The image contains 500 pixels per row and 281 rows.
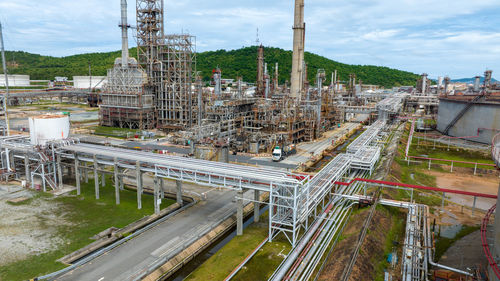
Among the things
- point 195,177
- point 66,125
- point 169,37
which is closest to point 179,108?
point 169,37

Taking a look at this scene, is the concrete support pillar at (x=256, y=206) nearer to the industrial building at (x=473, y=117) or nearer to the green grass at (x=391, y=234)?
→ the green grass at (x=391, y=234)

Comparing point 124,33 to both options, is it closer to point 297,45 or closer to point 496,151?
point 297,45

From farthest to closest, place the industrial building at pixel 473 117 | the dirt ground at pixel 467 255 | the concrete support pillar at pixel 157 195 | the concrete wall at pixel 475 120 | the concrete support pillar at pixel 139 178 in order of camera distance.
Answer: the industrial building at pixel 473 117 → the concrete wall at pixel 475 120 → the concrete support pillar at pixel 139 178 → the concrete support pillar at pixel 157 195 → the dirt ground at pixel 467 255

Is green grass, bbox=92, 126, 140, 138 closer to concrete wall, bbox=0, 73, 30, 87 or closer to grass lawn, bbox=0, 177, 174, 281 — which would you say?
grass lawn, bbox=0, 177, 174, 281

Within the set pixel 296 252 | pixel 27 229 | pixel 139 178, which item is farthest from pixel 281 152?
pixel 27 229

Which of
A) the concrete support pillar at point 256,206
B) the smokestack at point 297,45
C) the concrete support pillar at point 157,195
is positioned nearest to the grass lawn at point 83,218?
the concrete support pillar at point 157,195

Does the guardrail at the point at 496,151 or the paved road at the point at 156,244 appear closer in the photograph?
the guardrail at the point at 496,151
